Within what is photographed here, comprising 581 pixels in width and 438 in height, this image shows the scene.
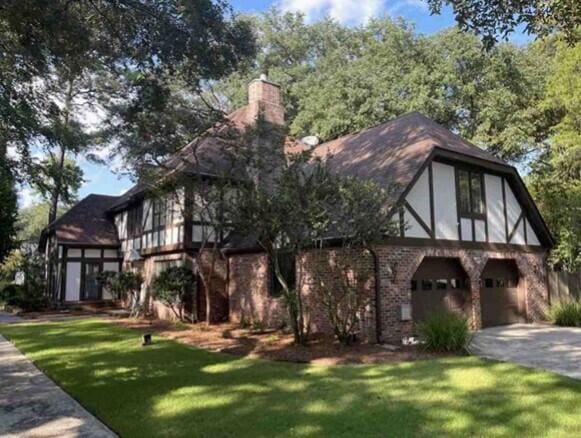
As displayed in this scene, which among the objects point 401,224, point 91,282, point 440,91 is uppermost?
point 440,91

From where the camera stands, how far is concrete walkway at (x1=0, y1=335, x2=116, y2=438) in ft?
17.5

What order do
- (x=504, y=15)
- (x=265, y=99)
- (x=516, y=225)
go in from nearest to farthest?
(x=504, y=15), (x=516, y=225), (x=265, y=99)

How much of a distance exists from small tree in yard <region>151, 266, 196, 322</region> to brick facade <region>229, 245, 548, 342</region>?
4.63 feet

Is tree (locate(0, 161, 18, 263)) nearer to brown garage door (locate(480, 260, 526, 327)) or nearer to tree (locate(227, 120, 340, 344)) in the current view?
tree (locate(227, 120, 340, 344))

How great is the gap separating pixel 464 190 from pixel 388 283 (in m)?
4.46

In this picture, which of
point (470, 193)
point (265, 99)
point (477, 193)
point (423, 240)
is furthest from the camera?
point (265, 99)

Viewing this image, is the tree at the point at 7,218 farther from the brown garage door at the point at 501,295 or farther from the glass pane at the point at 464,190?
the brown garage door at the point at 501,295

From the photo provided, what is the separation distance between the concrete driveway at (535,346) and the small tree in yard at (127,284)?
41.5 feet

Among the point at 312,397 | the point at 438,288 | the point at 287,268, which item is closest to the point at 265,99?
the point at 287,268

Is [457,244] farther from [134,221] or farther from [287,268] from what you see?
[134,221]

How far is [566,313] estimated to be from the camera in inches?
552

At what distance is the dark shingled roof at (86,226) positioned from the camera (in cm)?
2234

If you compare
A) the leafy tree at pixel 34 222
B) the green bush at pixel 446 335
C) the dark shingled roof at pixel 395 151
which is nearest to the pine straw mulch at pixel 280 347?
the green bush at pixel 446 335

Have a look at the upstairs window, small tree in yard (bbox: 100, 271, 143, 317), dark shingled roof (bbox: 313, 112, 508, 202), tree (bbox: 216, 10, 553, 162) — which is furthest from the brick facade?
tree (bbox: 216, 10, 553, 162)
